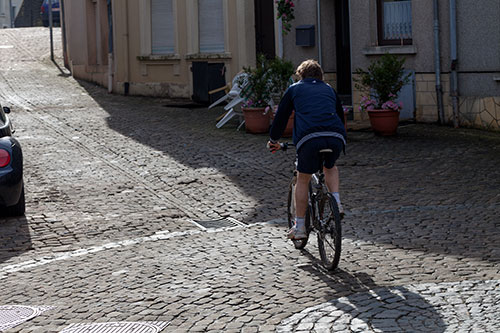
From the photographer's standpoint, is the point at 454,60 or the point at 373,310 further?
the point at 454,60

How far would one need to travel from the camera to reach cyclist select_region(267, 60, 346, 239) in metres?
7.20

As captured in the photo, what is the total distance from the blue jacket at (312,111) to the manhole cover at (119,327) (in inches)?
85.6

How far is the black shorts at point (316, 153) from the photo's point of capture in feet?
23.6

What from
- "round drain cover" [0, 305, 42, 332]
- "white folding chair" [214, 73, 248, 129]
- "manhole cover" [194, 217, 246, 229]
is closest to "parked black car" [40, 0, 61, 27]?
"white folding chair" [214, 73, 248, 129]

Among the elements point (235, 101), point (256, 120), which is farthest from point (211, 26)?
point (256, 120)

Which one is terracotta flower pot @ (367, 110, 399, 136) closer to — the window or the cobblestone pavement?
the cobblestone pavement

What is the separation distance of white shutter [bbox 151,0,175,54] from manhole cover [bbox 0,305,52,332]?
709 inches

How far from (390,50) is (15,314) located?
39.1ft

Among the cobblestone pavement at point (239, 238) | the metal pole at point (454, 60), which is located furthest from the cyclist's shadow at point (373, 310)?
the metal pole at point (454, 60)

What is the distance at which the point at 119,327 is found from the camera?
572 cm

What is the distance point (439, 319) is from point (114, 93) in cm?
2059

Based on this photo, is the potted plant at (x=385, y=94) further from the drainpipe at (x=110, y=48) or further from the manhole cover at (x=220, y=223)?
the drainpipe at (x=110, y=48)

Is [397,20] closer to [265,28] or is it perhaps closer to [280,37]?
[280,37]

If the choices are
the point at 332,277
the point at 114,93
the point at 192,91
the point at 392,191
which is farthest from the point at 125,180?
the point at 114,93
